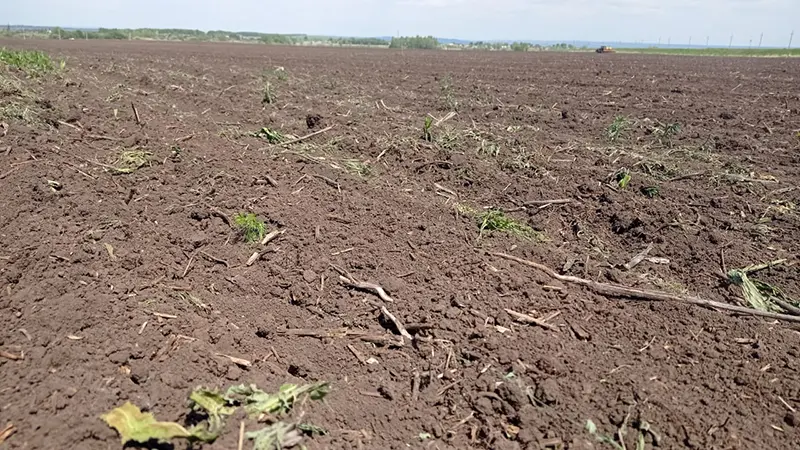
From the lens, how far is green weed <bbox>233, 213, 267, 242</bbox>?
5133 mm

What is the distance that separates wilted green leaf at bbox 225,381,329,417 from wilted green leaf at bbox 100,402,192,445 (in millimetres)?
404

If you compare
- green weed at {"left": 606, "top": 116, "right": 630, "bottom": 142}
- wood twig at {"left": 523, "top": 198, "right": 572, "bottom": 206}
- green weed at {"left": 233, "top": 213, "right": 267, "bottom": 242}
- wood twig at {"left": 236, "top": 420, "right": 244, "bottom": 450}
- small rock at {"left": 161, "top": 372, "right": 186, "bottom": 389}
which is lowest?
wood twig at {"left": 236, "top": 420, "right": 244, "bottom": 450}

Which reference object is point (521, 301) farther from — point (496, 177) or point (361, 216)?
point (496, 177)

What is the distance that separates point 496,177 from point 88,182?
476 cm

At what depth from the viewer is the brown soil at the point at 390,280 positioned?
3389 millimetres

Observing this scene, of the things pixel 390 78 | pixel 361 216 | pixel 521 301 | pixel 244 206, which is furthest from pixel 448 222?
pixel 390 78

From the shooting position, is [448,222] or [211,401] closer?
[211,401]

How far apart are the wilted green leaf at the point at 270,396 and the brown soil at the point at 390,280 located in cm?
13

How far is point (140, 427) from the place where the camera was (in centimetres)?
277

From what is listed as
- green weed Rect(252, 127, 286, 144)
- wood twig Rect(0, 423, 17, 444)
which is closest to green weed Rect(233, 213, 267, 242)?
wood twig Rect(0, 423, 17, 444)

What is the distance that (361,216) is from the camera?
223 inches

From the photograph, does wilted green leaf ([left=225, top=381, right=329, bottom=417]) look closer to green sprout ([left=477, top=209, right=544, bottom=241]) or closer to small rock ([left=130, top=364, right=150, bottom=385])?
small rock ([left=130, top=364, right=150, bottom=385])

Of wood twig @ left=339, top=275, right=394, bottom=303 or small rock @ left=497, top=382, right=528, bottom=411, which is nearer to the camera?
small rock @ left=497, top=382, right=528, bottom=411

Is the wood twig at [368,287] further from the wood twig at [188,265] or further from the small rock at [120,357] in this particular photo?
the small rock at [120,357]
